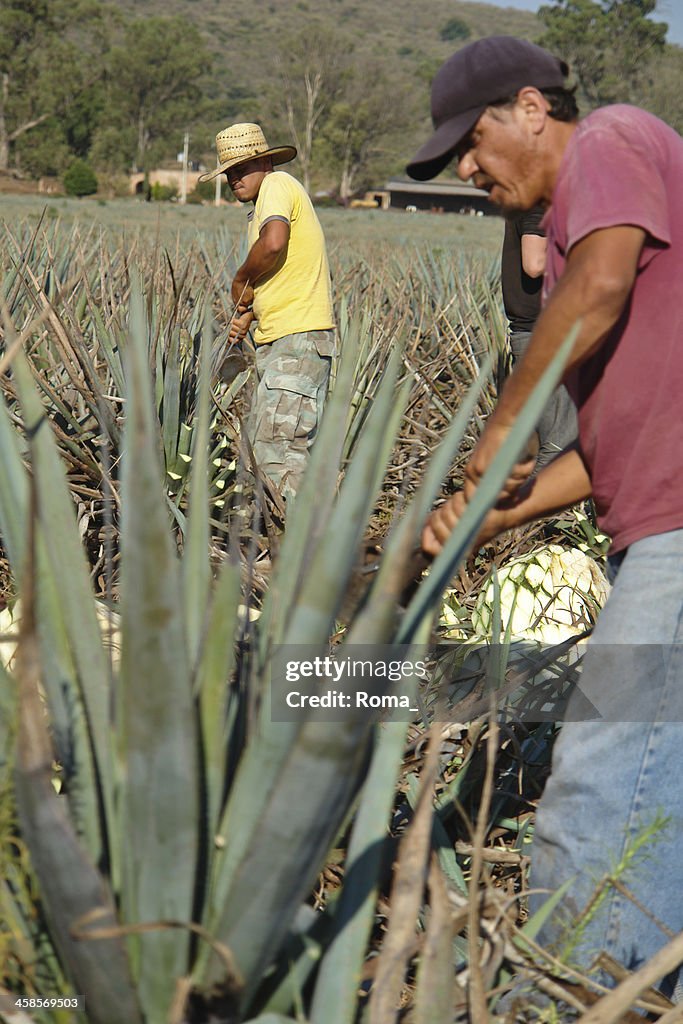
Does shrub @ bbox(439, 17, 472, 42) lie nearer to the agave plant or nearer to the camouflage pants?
the camouflage pants

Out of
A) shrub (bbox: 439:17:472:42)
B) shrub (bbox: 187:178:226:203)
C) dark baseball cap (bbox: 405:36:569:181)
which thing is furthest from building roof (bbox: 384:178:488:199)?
shrub (bbox: 439:17:472:42)

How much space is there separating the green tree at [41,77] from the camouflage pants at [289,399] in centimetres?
6538

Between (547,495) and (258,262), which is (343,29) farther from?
(547,495)

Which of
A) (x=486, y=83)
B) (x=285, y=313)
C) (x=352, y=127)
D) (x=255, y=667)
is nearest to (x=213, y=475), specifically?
(x=285, y=313)

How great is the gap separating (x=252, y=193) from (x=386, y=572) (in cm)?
375

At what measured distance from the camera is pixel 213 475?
12.4ft

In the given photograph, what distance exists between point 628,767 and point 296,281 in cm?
313

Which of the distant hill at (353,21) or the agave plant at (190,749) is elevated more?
the distant hill at (353,21)

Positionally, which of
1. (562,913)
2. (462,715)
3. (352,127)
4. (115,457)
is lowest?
(562,913)

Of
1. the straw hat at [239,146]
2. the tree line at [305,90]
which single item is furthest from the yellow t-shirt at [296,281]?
the tree line at [305,90]

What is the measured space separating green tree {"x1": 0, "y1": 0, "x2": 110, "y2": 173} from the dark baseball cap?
67910 mm

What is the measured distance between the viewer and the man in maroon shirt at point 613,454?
5.02 ft

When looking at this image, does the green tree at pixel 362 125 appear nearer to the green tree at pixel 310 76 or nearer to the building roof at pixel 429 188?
the green tree at pixel 310 76

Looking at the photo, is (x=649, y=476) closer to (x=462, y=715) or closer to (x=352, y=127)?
(x=462, y=715)
